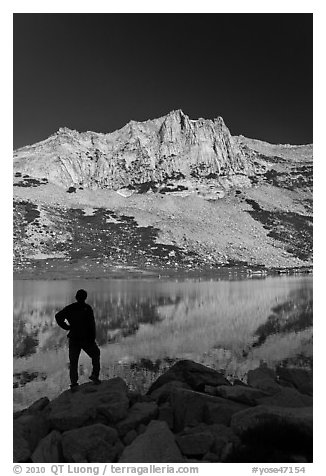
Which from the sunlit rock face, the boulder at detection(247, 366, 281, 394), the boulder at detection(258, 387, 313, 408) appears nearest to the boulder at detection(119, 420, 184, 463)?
the boulder at detection(258, 387, 313, 408)

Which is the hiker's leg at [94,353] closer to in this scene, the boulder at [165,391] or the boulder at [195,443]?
the boulder at [165,391]

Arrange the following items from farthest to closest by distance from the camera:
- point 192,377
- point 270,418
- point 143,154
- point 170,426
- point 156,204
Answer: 1. point 143,154
2. point 156,204
3. point 192,377
4. point 170,426
5. point 270,418

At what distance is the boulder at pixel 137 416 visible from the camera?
6707mm

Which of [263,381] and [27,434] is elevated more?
[263,381]

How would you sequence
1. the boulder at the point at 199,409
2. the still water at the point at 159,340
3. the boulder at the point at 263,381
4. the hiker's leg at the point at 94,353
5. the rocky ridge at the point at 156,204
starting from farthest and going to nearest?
the rocky ridge at the point at 156,204 → the still water at the point at 159,340 → the hiker's leg at the point at 94,353 → the boulder at the point at 263,381 → the boulder at the point at 199,409

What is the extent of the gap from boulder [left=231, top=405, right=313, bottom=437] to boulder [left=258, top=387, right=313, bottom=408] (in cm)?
41

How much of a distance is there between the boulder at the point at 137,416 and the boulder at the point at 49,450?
2.90 feet

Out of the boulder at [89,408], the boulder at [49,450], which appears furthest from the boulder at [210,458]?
the boulder at [49,450]

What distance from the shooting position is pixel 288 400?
7.45 metres

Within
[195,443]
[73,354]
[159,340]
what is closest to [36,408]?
[73,354]

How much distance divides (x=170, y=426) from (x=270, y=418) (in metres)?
1.56

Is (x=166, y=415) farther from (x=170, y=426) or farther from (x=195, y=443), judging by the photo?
(x=195, y=443)

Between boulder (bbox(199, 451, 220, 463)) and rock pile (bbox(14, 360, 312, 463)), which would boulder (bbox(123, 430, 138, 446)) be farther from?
boulder (bbox(199, 451, 220, 463))
